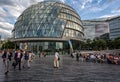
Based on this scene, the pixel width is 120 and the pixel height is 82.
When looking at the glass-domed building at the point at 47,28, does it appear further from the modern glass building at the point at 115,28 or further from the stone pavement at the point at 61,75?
the modern glass building at the point at 115,28

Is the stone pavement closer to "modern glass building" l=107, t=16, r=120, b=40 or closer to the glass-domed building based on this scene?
the glass-domed building

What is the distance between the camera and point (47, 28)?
86.5m

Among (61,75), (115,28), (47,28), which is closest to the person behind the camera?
(61,75)

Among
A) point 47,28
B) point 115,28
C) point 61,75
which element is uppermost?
point 115,28

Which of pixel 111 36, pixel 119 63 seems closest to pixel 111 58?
pixel 119 63

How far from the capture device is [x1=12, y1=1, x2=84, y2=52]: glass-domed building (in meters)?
86.5

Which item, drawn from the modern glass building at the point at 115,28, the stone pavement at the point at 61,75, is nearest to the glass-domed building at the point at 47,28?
the stone pavement at the point at 61,75

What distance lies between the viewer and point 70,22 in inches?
3701

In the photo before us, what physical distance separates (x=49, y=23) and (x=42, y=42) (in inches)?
348

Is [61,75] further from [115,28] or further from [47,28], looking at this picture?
[115,28]

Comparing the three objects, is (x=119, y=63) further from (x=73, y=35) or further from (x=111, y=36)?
(x=111, y=36)

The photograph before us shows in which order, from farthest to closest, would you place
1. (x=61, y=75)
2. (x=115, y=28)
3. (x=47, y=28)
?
(x=115, y=28)
(x=47, y=28)
(x=61, y=75)

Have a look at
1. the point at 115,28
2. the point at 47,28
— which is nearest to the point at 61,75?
the point at 47,28

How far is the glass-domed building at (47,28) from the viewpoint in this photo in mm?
86500
